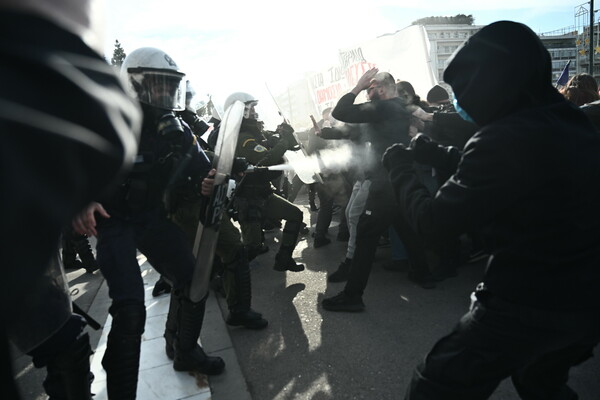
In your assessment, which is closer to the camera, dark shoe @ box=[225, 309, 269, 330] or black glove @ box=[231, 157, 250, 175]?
black glove @ box=[231, 157, 250, 175]

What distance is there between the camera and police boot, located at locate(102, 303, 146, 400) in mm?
2041

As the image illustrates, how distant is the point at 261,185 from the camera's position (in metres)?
4.65

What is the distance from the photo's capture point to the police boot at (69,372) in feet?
6.03

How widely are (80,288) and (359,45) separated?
15.0 feet

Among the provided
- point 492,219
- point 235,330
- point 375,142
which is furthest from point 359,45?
point 492,219

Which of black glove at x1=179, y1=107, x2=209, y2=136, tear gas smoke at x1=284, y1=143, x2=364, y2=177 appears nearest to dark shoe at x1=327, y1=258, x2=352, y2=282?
tear gas smoke at x1=284, y1=143, x2=364, y2=177

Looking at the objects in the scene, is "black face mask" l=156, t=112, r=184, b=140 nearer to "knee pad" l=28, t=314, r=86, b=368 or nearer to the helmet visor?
the helmet visor

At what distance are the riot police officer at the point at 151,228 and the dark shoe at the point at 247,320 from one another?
0.57 metres

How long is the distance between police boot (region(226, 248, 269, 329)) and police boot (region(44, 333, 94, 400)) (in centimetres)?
146

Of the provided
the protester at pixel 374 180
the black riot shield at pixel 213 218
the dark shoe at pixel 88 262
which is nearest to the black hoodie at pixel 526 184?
the black riot shield at pixel 213 218

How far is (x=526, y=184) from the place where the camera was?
1.31 meters

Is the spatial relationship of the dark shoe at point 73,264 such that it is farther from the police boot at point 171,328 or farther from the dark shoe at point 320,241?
the police boot at point 171,328

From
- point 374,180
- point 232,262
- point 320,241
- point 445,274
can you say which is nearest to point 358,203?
point 374,180

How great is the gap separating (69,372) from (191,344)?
35.8 inches
